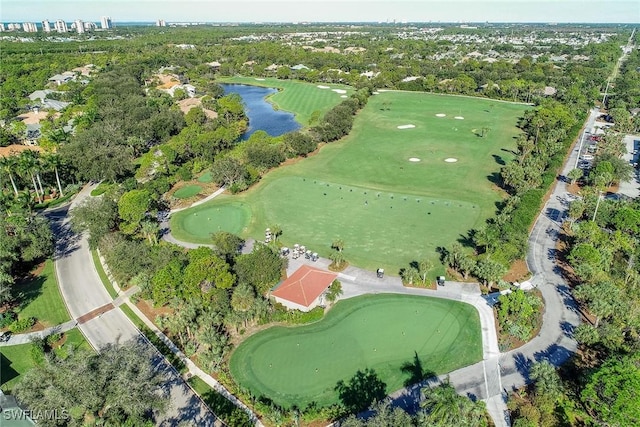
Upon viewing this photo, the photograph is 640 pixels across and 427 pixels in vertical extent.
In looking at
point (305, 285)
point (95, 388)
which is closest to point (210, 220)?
point (305, 285)

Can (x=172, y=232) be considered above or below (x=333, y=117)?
below

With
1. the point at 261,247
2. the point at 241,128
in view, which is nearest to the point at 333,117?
the point at 241,128

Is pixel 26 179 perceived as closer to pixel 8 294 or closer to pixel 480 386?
pixel 8 294

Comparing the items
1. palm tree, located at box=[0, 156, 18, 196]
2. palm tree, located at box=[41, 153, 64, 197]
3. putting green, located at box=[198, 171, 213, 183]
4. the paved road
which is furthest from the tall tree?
putting green, located at box=[198, 171, 213, 183]

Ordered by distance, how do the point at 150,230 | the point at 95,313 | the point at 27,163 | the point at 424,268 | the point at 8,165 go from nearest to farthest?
1. the point at 95,313
2. the point at 424,268
3. the point at 150,230
4. the point at 8,165
5. the point at 27,163

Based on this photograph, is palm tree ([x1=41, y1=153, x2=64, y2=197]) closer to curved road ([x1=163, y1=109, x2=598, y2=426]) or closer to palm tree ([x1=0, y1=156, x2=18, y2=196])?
palm tree ([x1=0, y1=156, x2=18, y2=196])

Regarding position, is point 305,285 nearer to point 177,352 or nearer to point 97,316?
point 177,352
